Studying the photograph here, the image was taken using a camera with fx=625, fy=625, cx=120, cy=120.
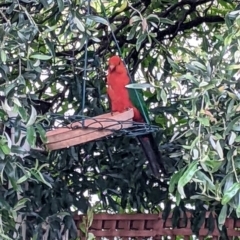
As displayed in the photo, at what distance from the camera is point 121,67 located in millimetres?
Answer: 2623

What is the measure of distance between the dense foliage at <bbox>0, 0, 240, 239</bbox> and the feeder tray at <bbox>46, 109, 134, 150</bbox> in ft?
0.25

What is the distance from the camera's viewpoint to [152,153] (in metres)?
2.41

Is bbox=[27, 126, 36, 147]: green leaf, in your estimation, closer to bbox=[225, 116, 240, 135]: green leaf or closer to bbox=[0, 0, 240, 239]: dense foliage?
bbox=[0, 0, 240, 239]: dense foliage

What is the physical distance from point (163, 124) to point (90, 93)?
36 cm

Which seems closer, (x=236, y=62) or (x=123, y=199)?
(x=236, y=62)

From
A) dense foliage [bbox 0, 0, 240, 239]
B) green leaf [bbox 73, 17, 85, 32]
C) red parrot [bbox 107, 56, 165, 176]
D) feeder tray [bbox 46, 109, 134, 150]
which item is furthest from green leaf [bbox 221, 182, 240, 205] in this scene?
red parrot [bbox 107, 56, 165, 176]

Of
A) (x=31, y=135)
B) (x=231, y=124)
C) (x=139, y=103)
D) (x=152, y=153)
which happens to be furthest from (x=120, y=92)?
(x=231, y=124)

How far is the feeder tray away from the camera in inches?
70.7

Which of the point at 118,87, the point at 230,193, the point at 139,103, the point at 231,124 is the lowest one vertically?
the point at 230,193

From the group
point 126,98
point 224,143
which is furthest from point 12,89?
point 126,98

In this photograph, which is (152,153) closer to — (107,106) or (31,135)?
(107,106)

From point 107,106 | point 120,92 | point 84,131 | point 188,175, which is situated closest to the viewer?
point 188,175

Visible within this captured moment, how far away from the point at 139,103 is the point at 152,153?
208mm

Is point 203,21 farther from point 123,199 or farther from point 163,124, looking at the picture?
point 123,199
